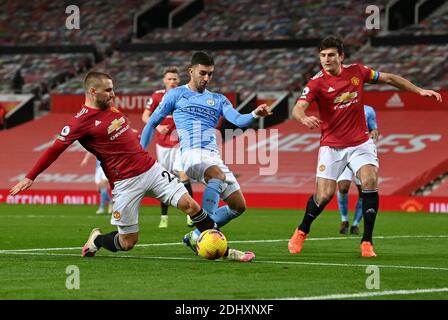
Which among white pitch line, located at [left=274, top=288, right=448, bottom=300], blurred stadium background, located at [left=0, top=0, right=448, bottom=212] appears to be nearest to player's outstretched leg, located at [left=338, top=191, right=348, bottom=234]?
white pitch line, located at [left=274, top=288, right=448, bottom=300]

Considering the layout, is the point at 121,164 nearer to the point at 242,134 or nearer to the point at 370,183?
the point at 370,183

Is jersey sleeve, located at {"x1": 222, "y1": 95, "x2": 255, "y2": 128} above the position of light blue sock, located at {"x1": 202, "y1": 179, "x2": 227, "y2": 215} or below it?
above

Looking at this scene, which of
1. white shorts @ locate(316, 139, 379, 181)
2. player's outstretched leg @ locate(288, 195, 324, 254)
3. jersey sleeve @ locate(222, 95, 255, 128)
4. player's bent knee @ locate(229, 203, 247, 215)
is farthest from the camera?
player's outstretched leg @ locate(288, 195, 324, 254)

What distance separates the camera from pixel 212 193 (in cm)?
1320

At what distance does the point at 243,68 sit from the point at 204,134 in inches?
1033

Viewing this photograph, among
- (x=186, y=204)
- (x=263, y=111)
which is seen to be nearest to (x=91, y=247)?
(x=186, y=204)

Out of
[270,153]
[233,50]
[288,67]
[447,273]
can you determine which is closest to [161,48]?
[233,50]

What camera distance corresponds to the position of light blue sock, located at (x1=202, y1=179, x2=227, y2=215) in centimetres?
1310

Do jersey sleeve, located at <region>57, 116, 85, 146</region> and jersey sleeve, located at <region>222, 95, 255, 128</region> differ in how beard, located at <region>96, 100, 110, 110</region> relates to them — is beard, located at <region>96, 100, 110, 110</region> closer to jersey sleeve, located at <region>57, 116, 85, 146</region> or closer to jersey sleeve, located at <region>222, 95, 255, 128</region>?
jersey sleeve, located at <region>57, 116, 85, 146</region>

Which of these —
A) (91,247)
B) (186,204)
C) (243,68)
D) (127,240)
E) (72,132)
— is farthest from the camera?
(243,68)

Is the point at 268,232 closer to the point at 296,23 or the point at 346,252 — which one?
the point at 346,252

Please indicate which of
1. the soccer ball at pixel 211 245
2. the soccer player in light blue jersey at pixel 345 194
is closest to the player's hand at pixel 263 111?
the soccer ball at pixel 211 245

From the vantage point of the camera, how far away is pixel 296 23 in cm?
4066

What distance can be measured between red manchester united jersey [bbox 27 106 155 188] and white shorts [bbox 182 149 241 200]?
1.40 metres
